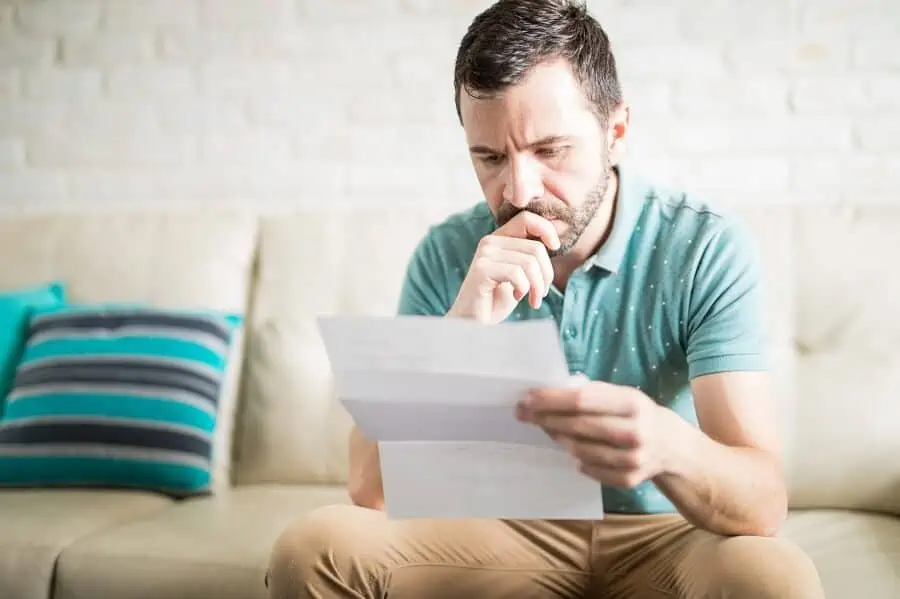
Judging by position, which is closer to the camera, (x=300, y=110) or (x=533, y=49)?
(x=533, y=49)

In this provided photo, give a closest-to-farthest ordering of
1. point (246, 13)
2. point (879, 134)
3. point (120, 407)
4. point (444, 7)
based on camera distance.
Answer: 1. point (120, 407)
2. point (879, 134)
3. point (444, 7)
4. point (246, 13)

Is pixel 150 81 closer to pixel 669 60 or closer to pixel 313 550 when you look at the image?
pixel 669 60

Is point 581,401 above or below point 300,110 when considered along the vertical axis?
below

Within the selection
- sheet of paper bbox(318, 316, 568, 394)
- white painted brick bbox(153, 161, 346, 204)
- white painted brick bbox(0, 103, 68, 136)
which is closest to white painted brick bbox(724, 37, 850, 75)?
white painted brick bbox(153, 161, 346, 204)

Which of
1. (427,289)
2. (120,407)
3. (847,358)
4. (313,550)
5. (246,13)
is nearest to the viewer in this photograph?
(313,550)

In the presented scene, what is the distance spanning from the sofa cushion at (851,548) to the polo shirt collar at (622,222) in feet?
1.64

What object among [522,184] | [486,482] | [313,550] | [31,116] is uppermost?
[31,116]

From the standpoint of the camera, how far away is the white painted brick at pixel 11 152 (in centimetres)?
239

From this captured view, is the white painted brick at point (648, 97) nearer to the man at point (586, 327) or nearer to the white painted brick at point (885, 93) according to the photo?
the white painted brick at point (885, 93)

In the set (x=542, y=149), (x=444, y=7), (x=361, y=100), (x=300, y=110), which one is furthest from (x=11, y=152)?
(x=542, y=149)

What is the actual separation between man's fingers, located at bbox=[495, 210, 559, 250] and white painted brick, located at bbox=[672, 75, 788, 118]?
95 cm

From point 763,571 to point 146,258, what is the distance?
149cm

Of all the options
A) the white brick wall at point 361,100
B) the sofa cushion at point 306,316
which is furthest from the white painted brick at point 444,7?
the sofa cushion at point 306,316

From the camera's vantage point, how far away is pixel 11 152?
2.39m
